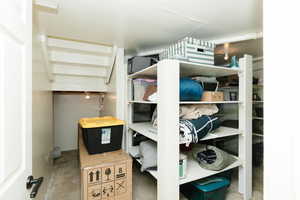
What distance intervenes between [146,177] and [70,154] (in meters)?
1.97

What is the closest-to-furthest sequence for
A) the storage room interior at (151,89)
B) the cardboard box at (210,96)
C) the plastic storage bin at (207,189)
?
the storage room interior at (151,89), the plastic storage bin at (207,189), the cardboard box at (210,96)

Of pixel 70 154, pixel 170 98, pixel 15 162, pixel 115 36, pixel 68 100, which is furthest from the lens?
pixel 68 100

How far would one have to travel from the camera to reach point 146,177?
7.13ft

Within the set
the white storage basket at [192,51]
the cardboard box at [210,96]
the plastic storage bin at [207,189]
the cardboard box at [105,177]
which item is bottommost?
the plastic storage bin at [207,189]

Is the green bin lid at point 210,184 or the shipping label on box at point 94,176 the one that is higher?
the shipping label on box at point 94,176

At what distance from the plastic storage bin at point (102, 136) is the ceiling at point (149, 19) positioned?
1.08 m

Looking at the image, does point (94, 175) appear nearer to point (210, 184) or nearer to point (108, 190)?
point (108, 190)

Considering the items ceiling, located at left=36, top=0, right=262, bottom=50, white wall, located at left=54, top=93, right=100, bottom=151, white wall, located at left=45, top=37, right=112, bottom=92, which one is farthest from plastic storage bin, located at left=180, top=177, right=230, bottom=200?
white wall, located at left=54, top=93, right=100, bottom=151

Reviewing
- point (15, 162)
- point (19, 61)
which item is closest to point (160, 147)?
point (15, 162)

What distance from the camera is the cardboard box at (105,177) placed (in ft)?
4.54

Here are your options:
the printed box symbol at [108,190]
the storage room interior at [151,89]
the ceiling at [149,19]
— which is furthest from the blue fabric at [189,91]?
the printed box symbol at [108,190]

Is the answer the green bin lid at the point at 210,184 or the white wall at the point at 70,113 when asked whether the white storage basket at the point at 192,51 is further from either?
the white wall at the point at 70,113
